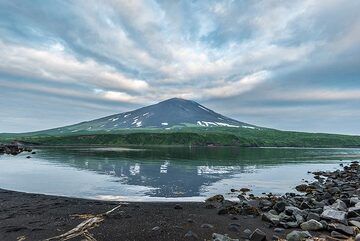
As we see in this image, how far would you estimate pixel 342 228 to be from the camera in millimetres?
16250

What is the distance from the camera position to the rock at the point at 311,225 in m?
17.0

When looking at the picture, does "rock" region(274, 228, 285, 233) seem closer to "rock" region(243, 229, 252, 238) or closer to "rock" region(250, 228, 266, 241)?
"rock" region(243, 229, 252, 238)

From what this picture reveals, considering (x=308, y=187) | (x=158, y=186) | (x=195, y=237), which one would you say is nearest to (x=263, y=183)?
(x=308, y=187)

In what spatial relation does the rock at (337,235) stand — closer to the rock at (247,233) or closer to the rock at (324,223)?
the rock at (324,223)

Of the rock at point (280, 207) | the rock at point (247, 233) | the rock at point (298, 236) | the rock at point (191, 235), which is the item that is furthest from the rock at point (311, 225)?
the rock at point (191, 235)

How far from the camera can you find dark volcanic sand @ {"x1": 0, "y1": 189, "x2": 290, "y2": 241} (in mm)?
15828

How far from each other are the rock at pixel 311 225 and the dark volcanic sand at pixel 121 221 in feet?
5.67

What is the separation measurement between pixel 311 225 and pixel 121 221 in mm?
9854

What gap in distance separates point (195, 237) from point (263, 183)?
2770 cm

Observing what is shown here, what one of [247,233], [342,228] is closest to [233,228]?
[247,233]

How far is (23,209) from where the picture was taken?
2233cm

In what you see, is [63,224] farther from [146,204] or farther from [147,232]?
[146,204]

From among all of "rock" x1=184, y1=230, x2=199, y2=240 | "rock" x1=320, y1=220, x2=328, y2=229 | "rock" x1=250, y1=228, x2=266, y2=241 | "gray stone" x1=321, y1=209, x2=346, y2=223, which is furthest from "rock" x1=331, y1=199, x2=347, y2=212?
"rock" x1=184, y1=230, x2=199, y2=240

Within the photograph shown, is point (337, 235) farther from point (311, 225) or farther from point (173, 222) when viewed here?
point (173, 222)
